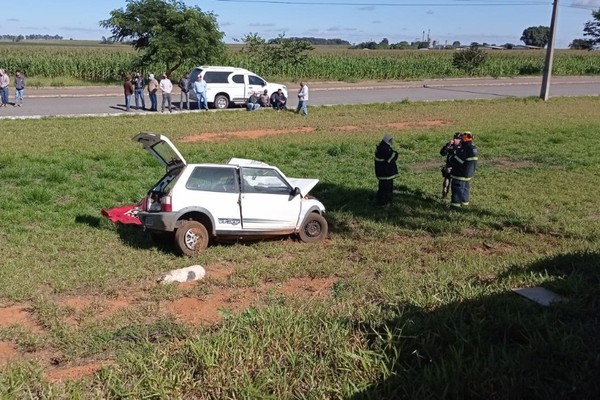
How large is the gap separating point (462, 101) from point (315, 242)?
23846 mm

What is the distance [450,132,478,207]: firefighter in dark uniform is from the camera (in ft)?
39.6

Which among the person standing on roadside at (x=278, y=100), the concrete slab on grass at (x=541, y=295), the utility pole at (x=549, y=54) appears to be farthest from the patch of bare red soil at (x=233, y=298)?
the utility pole at (x=549, y=54)

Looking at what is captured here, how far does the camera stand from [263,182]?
10.1 m

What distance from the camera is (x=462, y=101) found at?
105 ft

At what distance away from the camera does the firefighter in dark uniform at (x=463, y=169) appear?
39.6ft

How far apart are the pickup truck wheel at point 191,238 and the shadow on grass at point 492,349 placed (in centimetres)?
477

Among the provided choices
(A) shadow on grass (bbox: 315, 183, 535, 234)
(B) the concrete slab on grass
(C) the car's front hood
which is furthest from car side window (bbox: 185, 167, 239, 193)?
(B) the concrete slab on grass

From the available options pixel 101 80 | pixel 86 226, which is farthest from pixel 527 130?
pixel 101 80

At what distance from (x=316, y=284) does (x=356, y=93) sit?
28736 mm

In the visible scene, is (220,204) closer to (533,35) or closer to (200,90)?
(200,90)

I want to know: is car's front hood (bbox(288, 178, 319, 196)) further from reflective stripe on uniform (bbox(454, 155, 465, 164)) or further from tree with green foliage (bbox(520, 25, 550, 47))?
tree with green foliage (bbox(520, 25, 550, 47))

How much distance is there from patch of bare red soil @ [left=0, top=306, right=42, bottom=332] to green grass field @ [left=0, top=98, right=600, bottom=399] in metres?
0.03

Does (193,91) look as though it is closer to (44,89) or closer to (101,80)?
(44,89)

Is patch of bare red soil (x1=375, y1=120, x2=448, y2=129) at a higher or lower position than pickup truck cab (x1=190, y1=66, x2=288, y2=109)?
lower
